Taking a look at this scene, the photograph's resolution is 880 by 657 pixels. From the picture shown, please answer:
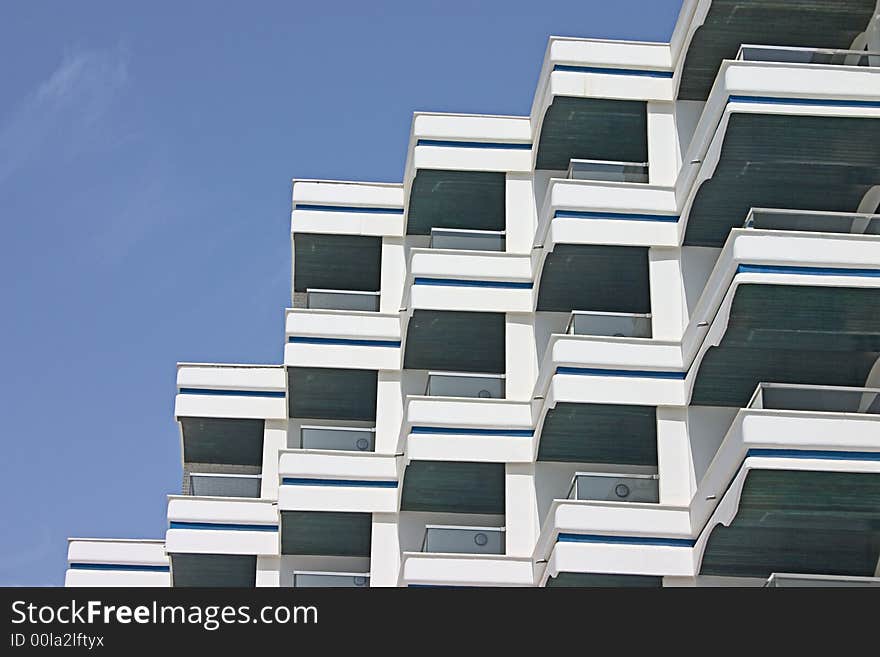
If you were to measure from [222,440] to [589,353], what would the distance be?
13.1 metres

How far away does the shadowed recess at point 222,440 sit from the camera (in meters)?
42.8

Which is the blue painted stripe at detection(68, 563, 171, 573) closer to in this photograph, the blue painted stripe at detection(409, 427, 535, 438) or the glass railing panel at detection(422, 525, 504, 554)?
the blue painted stripe at detection(409, 427, 535, 438)

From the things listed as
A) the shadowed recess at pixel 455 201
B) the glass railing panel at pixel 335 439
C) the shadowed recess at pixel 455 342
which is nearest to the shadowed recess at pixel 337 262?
the shadowed recess at pixel 455 201

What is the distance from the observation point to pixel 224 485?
40875mm

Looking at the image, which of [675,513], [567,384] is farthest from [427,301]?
[675,513]

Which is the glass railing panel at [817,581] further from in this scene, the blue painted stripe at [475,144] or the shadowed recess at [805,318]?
the blue painted stripe at [475,144]

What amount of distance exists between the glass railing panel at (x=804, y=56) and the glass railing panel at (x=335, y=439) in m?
12.3

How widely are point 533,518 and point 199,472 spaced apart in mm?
12696

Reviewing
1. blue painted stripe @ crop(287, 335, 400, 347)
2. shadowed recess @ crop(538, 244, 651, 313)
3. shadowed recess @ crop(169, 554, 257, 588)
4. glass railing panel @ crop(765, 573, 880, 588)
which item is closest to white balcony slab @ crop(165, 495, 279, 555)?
shadowed recess @ crop(169, 554, 257, 588)

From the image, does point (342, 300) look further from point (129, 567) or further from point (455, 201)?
point (129, 567)

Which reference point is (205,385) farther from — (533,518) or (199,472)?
(533,518)

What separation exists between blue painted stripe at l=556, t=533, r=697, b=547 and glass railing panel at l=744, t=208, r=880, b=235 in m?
5.52

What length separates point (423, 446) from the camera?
35.4 m

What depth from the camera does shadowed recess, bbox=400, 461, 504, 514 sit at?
116ft
